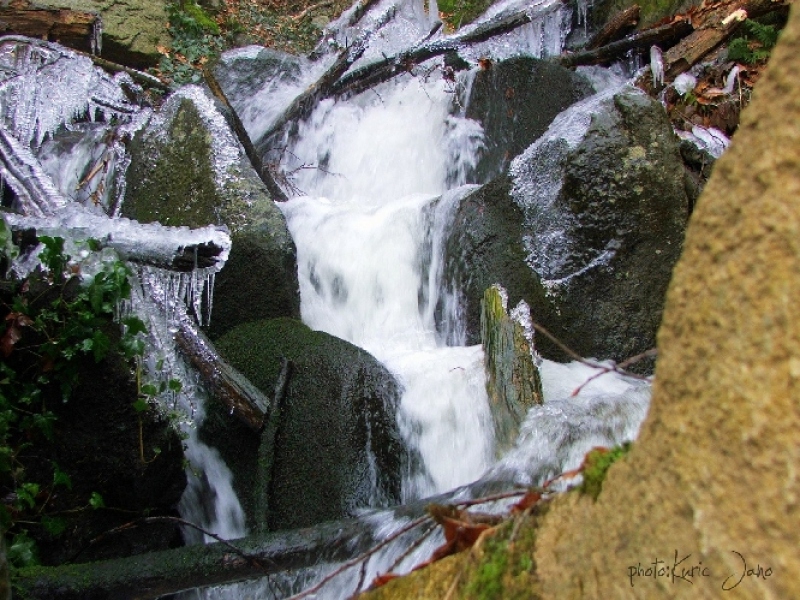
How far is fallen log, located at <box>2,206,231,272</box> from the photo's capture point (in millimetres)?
2869

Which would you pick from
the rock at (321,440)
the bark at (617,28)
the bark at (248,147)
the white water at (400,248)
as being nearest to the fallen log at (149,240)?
the rock at (321,440)

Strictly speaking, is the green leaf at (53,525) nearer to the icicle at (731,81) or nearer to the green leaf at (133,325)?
the green leaf at (133,325)

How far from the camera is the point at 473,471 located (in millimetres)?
3418

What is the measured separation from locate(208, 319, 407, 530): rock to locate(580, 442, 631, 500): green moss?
255cm

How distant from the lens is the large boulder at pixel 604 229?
393cm

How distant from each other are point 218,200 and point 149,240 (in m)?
1.47

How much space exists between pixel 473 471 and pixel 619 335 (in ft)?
4.40

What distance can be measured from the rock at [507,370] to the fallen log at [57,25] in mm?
5059

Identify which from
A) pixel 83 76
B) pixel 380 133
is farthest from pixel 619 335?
pixel 83 76

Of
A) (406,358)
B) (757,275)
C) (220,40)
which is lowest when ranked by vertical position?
(406,358)

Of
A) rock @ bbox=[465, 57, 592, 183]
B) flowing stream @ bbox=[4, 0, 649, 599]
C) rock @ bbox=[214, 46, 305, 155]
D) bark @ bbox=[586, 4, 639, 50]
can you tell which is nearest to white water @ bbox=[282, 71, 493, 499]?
flowing stream @ bbox=[4, 0, 649, 599]

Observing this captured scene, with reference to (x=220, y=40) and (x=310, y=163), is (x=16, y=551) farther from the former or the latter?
(x=220, y=40)

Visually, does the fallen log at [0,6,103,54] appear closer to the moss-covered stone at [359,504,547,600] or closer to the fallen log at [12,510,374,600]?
the fallen log at [12,510,374,600]

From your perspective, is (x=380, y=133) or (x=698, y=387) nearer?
(x=698, y=387)
